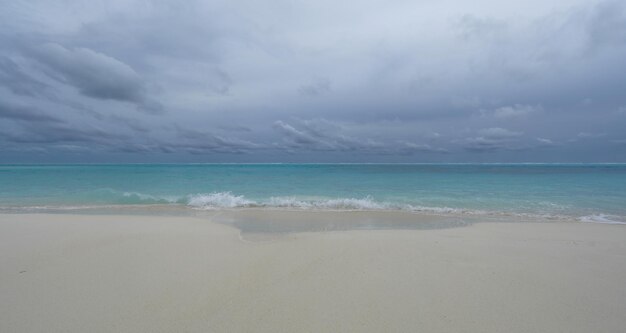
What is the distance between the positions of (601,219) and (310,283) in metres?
13.8

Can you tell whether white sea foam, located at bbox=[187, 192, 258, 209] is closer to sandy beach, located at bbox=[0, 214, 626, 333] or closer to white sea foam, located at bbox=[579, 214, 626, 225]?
sandy beach, located at bbox=[0, 214, 626, 333]

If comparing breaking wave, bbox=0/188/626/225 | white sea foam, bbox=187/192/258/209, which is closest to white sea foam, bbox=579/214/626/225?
breaking wave, bbox=0/188/626/225

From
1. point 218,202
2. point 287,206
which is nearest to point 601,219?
point 287,206

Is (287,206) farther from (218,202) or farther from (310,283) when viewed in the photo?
(310,283)

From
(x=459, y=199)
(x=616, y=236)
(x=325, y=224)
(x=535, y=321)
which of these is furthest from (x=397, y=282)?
(x=459, y=199)

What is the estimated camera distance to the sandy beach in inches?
138

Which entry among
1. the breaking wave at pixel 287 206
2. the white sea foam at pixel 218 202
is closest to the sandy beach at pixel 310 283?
the breaking wave at pixel 287 206

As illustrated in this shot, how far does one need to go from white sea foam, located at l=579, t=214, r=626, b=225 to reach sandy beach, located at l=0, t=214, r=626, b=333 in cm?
414

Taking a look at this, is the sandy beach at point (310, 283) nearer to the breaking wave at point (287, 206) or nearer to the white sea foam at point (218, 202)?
the breaking wave at point (287, 206)

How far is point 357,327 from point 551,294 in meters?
3.22

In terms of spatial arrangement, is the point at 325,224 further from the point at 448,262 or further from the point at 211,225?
the point at 448,262

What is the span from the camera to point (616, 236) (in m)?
8.12

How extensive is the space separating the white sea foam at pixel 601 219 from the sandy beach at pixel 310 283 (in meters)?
4.14

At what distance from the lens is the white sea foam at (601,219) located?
35.9ft
